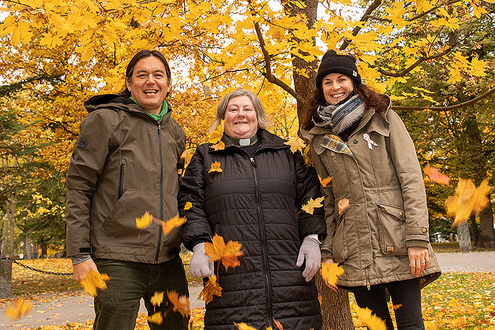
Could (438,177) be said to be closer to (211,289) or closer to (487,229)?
(211,289)

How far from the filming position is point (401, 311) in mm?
2283

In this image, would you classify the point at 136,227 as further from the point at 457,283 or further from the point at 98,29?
the point at 457,283

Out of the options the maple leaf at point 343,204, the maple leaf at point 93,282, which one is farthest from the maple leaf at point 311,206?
the maple leaf at point 93,282

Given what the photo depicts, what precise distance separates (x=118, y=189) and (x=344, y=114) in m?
1.53

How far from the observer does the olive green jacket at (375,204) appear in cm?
226

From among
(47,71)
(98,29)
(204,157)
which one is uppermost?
(47,71)

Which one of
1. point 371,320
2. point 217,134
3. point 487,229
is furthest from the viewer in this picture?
point 487,229

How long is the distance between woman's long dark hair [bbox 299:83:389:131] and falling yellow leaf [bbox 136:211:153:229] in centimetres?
130

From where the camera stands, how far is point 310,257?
2.28m

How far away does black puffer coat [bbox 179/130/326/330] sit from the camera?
7.29 ft

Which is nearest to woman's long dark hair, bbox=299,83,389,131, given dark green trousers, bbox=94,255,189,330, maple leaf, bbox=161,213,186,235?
maple leaf, bbox=161,213,186,235

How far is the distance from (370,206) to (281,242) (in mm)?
599

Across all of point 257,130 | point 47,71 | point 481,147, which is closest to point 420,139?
point 481,147

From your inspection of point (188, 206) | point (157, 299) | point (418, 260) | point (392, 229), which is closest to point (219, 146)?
point (188, 206)
